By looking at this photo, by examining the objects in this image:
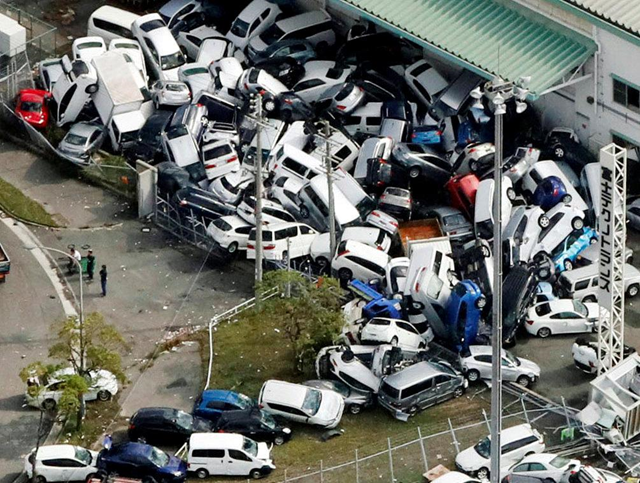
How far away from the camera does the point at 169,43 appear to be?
83500 millimetres

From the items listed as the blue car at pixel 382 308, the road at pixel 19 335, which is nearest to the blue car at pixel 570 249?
the blue car at pixel 382 308

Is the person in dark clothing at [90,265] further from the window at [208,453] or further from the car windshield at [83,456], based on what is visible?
the window at [208,453]

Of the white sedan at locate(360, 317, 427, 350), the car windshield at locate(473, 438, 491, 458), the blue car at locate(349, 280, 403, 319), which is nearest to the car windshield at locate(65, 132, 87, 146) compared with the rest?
the blue car at locate(349, 280, 403, 319)

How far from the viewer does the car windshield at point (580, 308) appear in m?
68.1

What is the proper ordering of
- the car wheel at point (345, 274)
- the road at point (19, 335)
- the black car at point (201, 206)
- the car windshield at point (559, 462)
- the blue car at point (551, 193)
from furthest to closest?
the black car at point (201, 206)
the blue car at point (551, 193)
the car wheel at point (345, 274)
the road at point (19, 335)
the car windshield at point (559, 462)

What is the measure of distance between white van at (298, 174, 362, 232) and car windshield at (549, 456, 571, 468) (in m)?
15.4

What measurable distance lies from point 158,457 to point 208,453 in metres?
1.63

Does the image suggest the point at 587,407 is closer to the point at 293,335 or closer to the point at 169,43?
the point at 293,335

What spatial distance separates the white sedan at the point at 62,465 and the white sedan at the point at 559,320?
16382 mm

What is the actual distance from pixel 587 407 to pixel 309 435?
9242 millimetres

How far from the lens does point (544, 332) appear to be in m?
68.1

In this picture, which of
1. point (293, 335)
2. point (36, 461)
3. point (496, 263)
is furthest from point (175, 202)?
point (496, 263)

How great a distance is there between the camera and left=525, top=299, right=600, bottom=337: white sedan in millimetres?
67875

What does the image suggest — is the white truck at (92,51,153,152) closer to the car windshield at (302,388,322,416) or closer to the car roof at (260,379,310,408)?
the car roof at (260,379,310,408)
